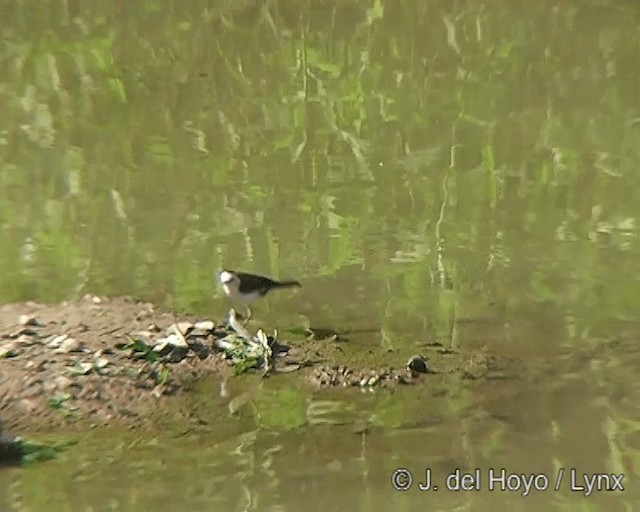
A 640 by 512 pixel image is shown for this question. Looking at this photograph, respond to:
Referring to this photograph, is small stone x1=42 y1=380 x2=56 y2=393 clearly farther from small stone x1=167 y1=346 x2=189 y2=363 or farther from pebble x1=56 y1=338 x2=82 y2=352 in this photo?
small stone x1=167 y1=346 x2=189 y2=363

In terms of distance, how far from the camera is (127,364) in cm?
531

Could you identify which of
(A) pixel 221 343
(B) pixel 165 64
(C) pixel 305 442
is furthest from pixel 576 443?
(B) pixel 165 64

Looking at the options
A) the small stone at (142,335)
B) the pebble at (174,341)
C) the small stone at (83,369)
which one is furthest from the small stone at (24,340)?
the pebble at (174,341)

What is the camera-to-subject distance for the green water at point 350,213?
4.81 metres

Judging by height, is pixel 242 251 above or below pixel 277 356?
above

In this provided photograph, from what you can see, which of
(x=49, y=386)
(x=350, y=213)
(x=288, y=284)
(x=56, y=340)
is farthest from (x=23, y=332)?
(x=350, y=213)

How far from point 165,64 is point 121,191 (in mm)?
2487

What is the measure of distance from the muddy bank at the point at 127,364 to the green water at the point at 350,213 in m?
0.14

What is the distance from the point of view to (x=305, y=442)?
4.94 meters

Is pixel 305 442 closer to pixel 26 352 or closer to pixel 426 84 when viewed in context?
pixel 26 352

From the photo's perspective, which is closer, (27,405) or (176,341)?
(27,405)

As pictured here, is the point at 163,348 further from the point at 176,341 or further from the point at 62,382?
the point at 62,382

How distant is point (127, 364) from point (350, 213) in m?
2.34

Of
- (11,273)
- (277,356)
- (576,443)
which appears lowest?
(576,443)
